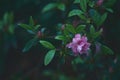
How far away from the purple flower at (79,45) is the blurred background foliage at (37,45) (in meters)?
0.35

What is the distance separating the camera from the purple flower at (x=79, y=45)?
2.04 metres

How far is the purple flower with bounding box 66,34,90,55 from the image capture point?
2.04m

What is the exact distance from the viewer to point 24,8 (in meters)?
2.87

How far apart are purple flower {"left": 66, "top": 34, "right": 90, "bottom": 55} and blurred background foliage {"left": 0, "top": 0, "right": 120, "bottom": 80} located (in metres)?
0.35

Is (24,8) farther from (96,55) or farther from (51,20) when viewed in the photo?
(96,55)

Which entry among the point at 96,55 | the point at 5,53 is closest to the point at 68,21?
the point at 96,55

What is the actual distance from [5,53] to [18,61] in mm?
201

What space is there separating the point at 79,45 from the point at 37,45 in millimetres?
380

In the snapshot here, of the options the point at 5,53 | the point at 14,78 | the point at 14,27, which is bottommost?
the point at 14,78

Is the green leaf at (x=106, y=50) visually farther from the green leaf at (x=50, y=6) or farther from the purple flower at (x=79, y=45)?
the green leaf at (x=50, y=6)

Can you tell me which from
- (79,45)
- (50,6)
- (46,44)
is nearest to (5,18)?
(50,6)

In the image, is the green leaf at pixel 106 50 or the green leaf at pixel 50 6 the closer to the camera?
the green leaf at pixel 106 50

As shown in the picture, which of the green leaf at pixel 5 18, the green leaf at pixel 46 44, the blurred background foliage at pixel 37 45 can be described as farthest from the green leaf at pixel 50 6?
the green leaf at pixel 46 44

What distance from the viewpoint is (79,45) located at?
206 cm
